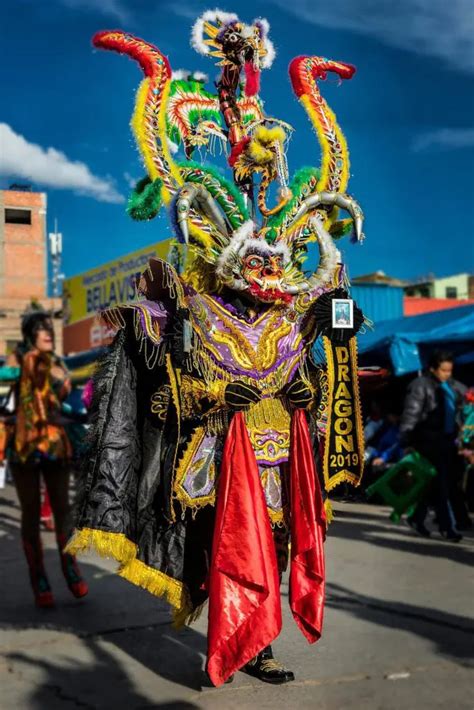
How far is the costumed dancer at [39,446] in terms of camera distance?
5.63m

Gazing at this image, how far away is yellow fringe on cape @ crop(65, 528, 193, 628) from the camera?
383 cm

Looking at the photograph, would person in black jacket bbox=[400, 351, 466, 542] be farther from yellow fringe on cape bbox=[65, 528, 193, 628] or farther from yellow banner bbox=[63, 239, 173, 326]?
yellow banner bbox=[63, 239, 173, 326]

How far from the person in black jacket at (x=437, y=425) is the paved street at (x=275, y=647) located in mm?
1317

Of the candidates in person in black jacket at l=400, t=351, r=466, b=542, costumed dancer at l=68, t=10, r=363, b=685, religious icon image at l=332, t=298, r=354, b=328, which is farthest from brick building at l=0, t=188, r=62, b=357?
person in black jacket at l=400, t=351, r=466, b=542

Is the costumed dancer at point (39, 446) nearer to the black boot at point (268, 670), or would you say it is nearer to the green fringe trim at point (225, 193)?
the black boot at point (268, 670)

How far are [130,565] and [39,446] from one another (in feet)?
6.56

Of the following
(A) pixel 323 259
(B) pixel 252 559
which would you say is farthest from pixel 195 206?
(B) pixel 252 559

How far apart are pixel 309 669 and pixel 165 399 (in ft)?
4.90

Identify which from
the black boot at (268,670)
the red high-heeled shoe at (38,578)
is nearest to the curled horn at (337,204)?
the black boot at (268,670)

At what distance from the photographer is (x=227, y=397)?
12.7 ft

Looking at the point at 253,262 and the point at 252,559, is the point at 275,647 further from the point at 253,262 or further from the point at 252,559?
the point at 253,262

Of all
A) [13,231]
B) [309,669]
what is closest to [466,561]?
[309,669]

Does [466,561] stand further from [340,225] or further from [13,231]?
[13,231]

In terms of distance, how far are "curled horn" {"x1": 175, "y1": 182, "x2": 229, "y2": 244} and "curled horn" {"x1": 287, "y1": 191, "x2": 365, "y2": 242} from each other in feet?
1.18
